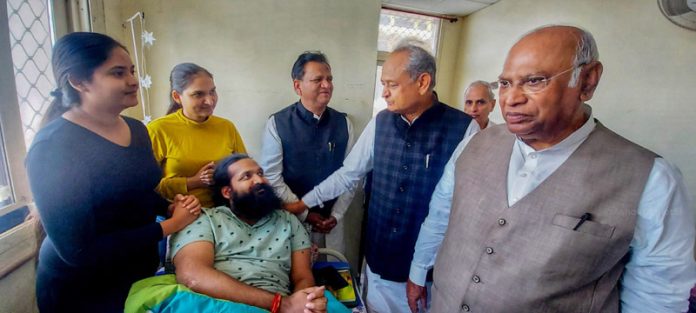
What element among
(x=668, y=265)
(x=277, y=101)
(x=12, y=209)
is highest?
(x=277, y=101)

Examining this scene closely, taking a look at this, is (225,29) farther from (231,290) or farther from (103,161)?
(231,290)

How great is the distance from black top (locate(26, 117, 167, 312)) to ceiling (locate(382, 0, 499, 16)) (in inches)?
127

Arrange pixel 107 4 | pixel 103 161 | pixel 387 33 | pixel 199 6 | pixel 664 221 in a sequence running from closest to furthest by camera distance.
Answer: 1. pixel 664 221
2. pixel 103 161
3. pixel 107 4
4. pixel 199 6
5. pixel 387 33

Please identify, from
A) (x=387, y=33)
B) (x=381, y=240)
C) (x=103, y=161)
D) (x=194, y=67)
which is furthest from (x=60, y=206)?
(x=387, y=33)

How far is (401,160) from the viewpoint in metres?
1.39

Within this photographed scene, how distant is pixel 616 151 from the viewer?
0.82m

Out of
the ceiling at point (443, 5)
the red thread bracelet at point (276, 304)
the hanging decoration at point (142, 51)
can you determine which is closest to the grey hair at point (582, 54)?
the red thread bracelet at point (276, 304)

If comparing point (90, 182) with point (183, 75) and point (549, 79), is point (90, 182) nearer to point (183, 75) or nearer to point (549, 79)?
point (183, 75)

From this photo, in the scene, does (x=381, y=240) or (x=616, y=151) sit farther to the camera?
(x=381, y=240)

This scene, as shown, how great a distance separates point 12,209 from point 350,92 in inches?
71.2

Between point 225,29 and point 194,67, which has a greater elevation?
point 225,29

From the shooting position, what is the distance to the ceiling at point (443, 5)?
3355mm

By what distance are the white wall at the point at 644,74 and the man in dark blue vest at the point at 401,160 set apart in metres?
1.51

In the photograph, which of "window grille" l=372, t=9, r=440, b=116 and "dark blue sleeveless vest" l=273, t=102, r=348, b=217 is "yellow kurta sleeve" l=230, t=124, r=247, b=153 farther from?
"window grille" l=372, t=9, r=440, b=116
